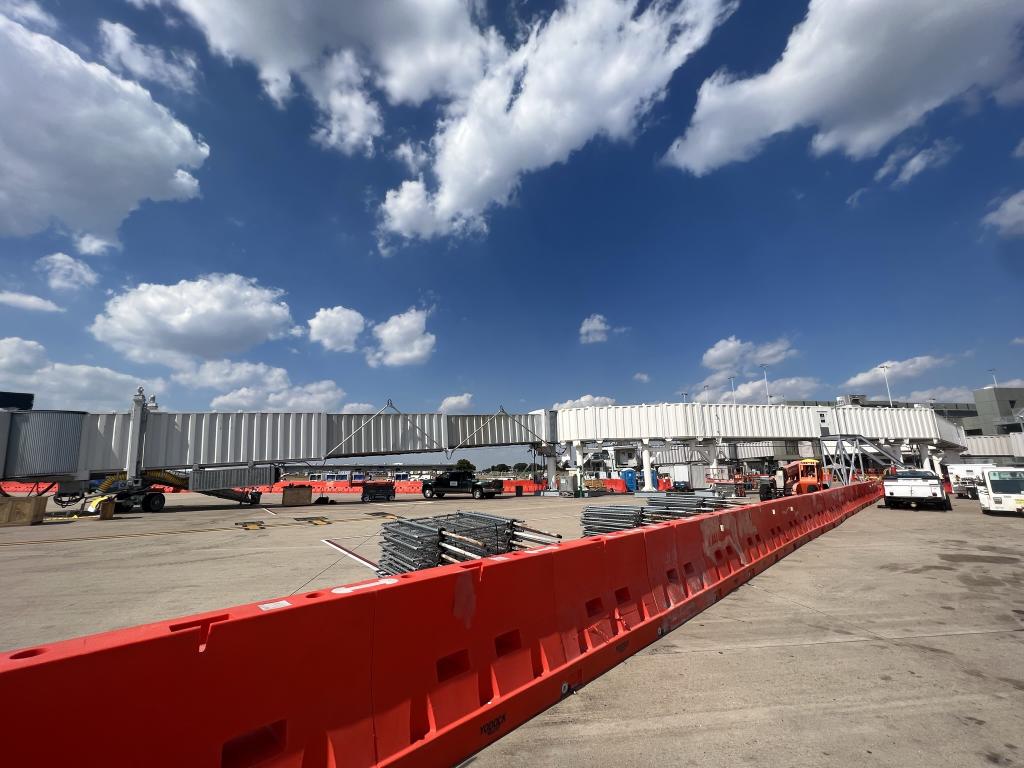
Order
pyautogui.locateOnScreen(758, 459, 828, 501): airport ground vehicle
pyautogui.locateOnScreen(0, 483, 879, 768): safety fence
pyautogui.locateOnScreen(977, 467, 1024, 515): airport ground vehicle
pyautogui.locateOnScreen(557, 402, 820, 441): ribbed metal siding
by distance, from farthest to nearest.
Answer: pyautogui.locateOnScreen(557, 402, 820, 441): ribbed metal siding < pyautogui.locateOnScreen(758, 459, 828, 501): airport ground vehicle < pyautogui.locateOnScreen(977, 467, 1024, 515): airport ground vehicle < pyautogui.locateOnScreen(0, 483, 879, 768): safety fence

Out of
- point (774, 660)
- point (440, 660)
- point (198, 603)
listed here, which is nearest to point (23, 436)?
point (198, 603)

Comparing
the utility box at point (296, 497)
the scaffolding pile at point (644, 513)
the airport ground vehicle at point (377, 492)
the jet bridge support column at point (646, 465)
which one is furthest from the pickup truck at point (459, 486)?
the scaffolding pile at point (644, 513)

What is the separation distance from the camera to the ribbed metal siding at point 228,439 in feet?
97.7

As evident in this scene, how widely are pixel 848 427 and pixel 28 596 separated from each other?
54.2 meters

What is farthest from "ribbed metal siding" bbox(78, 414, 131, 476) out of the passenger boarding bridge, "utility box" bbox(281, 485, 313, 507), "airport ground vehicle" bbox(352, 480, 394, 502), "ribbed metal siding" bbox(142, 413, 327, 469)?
"airport ground vehicle" bbox(352, 480, 394, 502)

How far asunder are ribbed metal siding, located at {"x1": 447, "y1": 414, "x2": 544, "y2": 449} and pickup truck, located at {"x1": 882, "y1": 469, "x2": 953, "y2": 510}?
2426 centimetres

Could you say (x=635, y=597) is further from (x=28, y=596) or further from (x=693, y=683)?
(x=28, y=596)

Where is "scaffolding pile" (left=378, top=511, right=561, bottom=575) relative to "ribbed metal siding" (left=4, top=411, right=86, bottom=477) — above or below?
below

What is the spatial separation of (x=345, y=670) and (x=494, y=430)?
3644 centimetres

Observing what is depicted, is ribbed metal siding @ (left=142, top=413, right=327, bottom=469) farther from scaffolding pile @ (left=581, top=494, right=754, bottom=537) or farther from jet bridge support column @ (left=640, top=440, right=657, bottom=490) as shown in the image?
scaffolding pile @ (left=581, top=494, right=754, bottom=537)

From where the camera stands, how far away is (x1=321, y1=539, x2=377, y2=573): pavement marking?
10.1m

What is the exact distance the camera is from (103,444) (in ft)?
92.8

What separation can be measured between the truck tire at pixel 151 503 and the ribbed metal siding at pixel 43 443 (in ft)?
16.4

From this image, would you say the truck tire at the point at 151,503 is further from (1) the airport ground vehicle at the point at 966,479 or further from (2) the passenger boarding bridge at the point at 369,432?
(1) the airport ground vehicle at the point at 966,479
